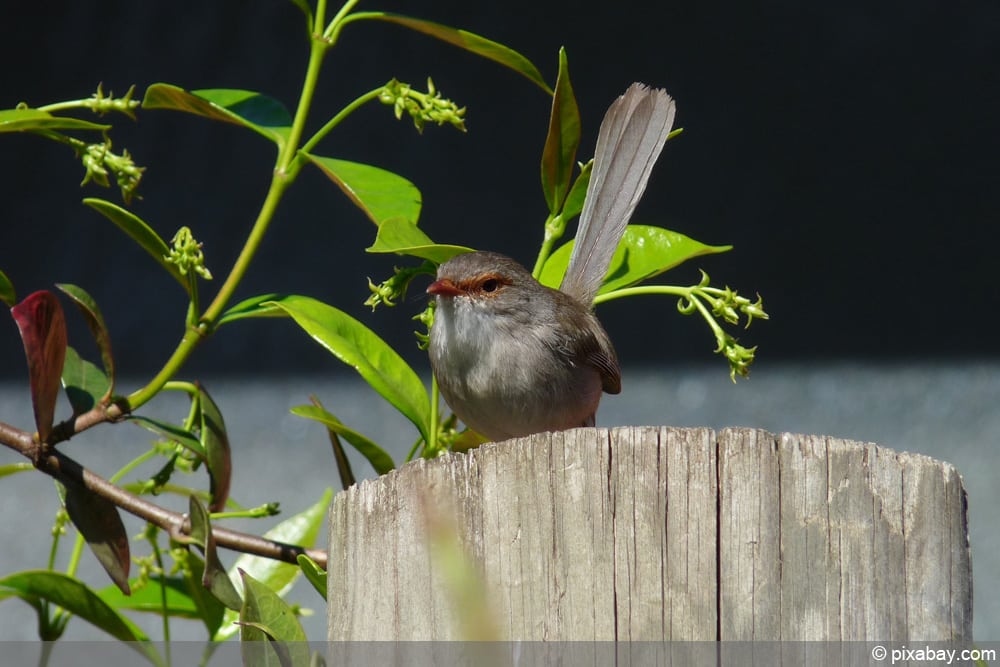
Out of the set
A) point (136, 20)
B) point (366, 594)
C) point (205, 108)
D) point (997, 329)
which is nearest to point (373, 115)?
point (136, 20)

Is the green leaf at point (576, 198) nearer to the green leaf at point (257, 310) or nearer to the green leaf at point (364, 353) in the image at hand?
the green leaf at point (364, 353)

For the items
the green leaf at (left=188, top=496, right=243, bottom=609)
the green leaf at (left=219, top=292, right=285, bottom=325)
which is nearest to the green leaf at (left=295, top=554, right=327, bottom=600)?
the green leaf at (left=188, top=496, right=243, bottom=609)

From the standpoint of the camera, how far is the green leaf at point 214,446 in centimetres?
279

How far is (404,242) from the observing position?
235 centimetres

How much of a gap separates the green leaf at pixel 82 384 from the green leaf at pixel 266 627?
789mm

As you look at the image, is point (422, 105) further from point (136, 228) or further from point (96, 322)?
point (96, 322)

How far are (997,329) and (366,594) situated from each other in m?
3.43

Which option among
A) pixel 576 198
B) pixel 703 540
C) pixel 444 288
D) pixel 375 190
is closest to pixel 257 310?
pixel 375 190

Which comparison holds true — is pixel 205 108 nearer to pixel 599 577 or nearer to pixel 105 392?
pixel 105 392

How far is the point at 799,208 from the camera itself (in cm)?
466

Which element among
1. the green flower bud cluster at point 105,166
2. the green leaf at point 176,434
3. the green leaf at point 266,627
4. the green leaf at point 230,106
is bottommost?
the green leaf at point 266,627

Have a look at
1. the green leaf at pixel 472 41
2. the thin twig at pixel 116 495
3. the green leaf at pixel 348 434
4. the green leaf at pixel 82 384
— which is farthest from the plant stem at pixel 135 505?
the green leaf at pixel 472 41

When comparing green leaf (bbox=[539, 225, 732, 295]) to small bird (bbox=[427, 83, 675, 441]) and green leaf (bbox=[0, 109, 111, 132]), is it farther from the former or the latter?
green leaf (bbox=[0, 109, 111, 132])

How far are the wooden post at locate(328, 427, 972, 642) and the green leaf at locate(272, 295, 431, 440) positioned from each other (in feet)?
2.43
